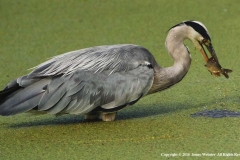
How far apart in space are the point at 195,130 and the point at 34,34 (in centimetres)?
320

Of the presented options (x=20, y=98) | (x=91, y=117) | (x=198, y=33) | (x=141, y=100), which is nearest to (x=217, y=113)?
(x=198, y=33)

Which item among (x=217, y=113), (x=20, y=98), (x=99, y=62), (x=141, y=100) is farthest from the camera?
(x=141, y=100)

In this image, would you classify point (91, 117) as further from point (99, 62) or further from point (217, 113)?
point (217, 113)

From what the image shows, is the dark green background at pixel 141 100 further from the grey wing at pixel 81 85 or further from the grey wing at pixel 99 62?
the grey wing at pixel 99 62

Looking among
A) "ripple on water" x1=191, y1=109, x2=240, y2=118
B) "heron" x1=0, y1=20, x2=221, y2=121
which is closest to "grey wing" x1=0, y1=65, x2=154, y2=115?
"heron" x1=0, y1=20, x2=221, y2=121

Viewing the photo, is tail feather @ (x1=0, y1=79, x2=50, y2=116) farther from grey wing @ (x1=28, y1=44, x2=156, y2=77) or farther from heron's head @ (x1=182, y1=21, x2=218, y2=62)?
heron's head @ (x1=182, y1=21, x2=218, y2=62)

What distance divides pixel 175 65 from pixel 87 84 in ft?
2.14

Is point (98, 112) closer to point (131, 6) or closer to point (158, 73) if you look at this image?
point (158, 73)

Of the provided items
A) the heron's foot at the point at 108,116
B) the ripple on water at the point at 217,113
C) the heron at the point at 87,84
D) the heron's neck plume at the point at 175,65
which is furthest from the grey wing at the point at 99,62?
the ripple on water at the point at 217,113

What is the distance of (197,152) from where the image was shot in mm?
4090

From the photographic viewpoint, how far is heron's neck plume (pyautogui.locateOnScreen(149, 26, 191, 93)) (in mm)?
4945

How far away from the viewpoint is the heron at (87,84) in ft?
15.5

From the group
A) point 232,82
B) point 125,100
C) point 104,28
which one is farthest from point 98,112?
point 104,28

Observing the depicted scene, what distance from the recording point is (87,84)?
4.78m
